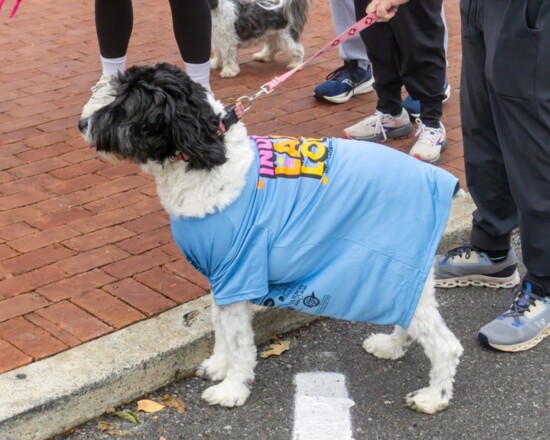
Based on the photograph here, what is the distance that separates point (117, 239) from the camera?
14.4 feet

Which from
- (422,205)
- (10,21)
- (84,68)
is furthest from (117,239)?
(10,21)

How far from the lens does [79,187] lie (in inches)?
195

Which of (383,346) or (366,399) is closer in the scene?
(366,399)

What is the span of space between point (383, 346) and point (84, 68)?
155 inches

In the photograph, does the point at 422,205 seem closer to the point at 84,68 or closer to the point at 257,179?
the point at 257,179

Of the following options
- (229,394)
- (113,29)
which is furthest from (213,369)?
(113,29)

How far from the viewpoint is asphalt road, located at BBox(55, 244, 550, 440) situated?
131 inches

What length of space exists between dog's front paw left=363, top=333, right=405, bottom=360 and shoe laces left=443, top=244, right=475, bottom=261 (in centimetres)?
73

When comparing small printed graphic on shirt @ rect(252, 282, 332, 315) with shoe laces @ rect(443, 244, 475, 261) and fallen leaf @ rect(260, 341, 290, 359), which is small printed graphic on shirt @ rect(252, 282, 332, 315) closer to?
fallen leaf @ rect(260, 341, 290, 359)

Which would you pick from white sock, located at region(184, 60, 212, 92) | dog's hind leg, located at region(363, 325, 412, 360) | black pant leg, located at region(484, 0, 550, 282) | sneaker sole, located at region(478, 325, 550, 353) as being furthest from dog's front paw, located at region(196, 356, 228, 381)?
white sock, located at region(184, 60, 212, 92)

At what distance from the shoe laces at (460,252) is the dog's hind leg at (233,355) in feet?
4.36

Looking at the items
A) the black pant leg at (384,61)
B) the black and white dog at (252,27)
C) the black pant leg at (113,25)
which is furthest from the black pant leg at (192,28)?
the black and white dog at (252,27)

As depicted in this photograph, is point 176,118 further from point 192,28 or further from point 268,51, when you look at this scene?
point 268,51

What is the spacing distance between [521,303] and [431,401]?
809mm
